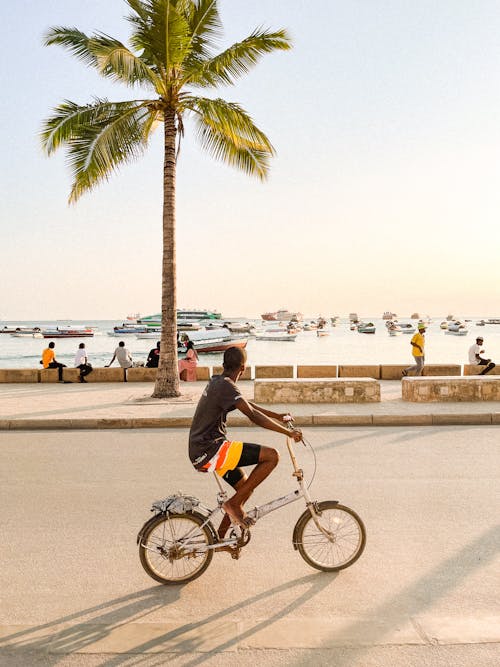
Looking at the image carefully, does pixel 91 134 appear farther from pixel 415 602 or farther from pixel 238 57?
pixel 415 602

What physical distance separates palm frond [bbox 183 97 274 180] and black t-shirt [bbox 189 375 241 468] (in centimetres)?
1216

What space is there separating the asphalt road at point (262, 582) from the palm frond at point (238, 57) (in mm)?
10971

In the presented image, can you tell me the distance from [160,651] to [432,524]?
3.09 meters

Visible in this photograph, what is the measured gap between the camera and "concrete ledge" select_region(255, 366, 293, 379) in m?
19.2

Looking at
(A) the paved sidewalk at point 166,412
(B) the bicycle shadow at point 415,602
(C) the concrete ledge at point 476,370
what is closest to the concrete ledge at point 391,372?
(C) the concrete ledge at point 476,370

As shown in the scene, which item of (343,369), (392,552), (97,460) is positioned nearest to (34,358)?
(343,369)

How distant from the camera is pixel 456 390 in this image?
13930 millimetres

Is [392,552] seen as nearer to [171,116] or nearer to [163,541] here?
[163,541]

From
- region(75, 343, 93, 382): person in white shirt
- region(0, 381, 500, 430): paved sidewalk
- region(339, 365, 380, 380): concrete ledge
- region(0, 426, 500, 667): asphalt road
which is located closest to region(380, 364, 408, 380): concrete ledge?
region(339, 365, 380, 380): concrete ledge

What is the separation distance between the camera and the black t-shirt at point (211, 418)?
4340mm

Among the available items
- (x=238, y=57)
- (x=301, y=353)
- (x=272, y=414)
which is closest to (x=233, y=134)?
(x=238, y=57)

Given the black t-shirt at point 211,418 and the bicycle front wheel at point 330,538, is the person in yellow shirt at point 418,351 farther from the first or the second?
the black t-shirt at point 211,418

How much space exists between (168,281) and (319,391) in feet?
15.4

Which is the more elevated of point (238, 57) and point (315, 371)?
point (238, 57)
